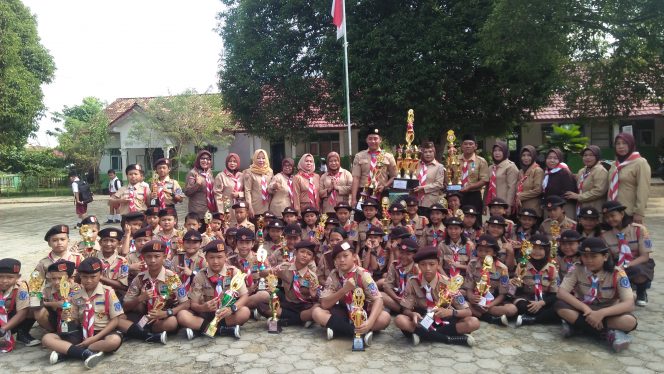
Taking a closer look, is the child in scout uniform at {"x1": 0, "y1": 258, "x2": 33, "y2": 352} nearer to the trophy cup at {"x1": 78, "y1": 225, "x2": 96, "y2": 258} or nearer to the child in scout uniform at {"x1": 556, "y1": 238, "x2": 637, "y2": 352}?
the trophy cup at {"x1": 78, "y1": 225, "x2": 96, "y2": 258}

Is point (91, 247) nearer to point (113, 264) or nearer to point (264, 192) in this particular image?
point (113, 264)

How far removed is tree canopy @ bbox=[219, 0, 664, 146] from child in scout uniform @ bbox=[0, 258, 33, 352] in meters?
10.5

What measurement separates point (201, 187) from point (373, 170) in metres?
2.68

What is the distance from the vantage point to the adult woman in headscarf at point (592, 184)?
21.6 feet

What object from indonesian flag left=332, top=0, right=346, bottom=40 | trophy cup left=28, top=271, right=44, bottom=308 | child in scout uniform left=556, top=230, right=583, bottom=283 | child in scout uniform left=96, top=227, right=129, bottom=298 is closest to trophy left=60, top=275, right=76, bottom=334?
trophy cup left=28, top=271, right=44, bottom=308

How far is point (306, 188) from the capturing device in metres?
7.70

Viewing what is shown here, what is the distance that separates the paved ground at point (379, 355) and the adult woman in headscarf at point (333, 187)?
2708 millimetres

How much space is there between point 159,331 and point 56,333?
3.10 ft

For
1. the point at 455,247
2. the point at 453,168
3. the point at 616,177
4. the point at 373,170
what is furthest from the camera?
the point at 453,168

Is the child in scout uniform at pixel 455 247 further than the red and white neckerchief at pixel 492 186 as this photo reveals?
No

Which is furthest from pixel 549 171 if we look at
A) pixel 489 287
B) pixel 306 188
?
pixel 306 188

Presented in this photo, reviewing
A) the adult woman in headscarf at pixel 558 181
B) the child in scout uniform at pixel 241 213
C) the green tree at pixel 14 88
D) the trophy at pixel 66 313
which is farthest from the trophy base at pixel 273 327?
the green tree at pixel 14 88

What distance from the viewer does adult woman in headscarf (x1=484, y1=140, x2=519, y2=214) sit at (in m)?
7.26

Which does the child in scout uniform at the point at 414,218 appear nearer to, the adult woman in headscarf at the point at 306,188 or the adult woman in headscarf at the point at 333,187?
the adult woman in headscarf at the point at 333,187
